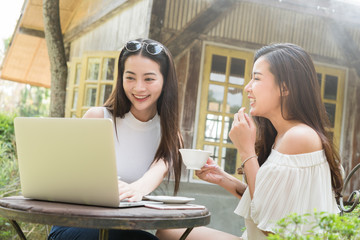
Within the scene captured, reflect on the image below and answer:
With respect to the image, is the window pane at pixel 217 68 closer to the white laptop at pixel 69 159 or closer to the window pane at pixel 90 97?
the window pane at pixel 90 97

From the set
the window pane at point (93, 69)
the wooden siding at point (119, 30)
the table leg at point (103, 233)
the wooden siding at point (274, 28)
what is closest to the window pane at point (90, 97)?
the window pane at point (93, 69)

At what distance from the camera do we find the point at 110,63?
6699mm

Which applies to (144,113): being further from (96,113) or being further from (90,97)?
(90,97)

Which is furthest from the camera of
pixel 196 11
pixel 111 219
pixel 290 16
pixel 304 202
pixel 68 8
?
pixel 68 8

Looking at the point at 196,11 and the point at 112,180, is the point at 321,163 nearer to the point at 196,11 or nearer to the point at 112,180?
the point at 112,180

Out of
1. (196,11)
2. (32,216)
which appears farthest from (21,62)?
(32,216)

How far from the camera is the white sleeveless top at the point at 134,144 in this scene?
8.11 ft

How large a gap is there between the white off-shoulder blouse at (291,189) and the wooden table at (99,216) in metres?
0.31

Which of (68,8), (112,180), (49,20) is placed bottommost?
(112,180)

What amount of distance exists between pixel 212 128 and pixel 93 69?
1.95 m

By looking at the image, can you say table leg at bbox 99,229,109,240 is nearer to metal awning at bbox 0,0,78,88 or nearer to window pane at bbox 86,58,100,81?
window pane at bbox 86,58,100,81

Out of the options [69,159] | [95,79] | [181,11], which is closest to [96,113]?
[69,159]

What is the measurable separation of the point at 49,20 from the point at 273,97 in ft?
19.0

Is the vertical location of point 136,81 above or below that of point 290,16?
below
